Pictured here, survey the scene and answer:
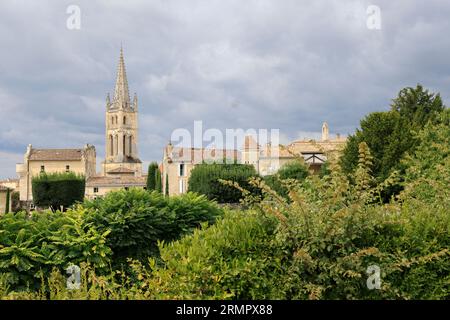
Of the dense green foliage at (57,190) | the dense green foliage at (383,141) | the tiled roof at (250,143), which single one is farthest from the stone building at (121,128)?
the dense green foliage at (383,141)

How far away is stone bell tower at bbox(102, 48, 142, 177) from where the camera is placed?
12925cm

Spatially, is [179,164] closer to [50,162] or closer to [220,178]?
[220,178]

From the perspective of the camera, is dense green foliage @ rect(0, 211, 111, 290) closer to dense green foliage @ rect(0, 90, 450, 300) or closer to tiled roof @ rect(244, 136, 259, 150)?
dense green foliage @ rect(0, 90, 450, 300)

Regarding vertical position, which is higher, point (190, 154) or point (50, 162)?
point (50, 162)

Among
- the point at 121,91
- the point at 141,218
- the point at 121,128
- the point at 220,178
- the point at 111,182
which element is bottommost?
the point at 141,218

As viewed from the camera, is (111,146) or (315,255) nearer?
(315,255)

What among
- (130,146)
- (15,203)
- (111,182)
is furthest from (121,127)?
(15,203)

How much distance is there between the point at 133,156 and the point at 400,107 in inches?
3873

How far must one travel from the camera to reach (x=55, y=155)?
79.1 meters

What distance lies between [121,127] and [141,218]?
127440mm

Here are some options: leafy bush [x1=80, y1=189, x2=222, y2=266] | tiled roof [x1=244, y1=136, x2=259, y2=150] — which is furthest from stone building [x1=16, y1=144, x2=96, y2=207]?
leafy bush [x1=80, y1=189, x2=222, y2=266]

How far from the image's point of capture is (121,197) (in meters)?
Result: 9.59

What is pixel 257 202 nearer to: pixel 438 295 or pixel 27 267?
pixel 438 295

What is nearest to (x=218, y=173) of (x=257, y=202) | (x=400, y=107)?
(x=400, y=107)
